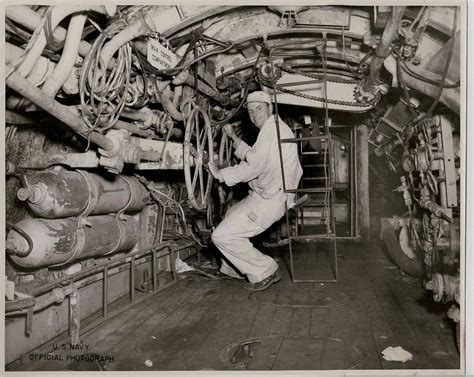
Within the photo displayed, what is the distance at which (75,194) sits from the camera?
126 inches

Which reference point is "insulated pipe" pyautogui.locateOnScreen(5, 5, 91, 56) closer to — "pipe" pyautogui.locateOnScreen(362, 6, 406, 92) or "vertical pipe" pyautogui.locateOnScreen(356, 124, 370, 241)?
"pipe" pyautogui.locateOnScreen(362, 6, 406, 92)

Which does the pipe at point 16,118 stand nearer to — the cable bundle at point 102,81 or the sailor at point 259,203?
the cable bundle at point 102,81

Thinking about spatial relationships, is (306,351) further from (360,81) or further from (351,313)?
(360,81)

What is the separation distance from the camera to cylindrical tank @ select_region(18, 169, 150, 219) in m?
2.97

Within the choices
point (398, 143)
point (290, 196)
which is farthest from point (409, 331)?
point (398, 143)

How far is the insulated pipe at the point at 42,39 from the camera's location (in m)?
2.18

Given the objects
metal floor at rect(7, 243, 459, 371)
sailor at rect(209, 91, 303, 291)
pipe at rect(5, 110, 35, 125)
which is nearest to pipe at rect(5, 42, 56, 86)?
pipe at rect(5, 110, 35, 125)

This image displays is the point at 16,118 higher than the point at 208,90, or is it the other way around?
the point at 208,90

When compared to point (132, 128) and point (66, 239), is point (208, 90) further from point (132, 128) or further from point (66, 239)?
point (66, 239)

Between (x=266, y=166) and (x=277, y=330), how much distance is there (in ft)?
5.87

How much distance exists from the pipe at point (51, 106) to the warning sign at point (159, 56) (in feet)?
2.25

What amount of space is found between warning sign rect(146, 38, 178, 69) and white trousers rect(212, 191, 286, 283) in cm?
171

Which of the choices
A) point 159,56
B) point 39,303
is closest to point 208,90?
point 159,56

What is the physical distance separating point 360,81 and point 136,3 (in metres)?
2.58
